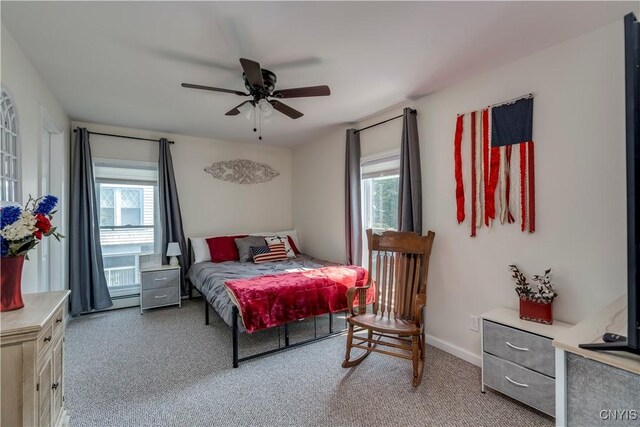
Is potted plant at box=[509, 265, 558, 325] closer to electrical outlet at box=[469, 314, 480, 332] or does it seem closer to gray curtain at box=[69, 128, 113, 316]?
electrical outlet at box=[469, 314, 480, 332]

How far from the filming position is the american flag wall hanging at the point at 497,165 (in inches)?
85.3

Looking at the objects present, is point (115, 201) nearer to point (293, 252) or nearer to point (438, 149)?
point (293, 252)

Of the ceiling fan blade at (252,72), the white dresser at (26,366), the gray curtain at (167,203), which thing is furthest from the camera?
the gray curtain at (167,203)

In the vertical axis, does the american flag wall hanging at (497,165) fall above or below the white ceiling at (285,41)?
below

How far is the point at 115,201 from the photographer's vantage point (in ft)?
13.4

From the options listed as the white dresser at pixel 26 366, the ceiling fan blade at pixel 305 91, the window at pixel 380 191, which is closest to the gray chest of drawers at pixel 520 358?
the window at pixel 380 191

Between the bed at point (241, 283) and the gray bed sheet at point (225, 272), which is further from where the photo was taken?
the gray bed sheet at point (225, 272)

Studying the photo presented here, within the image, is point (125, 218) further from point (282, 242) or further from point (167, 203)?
point (282, 242)

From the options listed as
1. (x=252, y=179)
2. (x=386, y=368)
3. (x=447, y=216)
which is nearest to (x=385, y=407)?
(x=386, y=368)

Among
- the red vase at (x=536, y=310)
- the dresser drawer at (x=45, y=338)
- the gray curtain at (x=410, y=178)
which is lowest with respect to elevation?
the red vase at (x=536, y=310)

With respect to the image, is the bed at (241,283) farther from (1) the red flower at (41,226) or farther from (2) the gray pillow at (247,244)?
(1) the red flower at (41,226)

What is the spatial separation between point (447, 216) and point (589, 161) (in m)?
1.07

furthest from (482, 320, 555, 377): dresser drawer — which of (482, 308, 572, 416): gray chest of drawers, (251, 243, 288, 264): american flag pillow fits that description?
(251, 243, 288, 264): american flag pillow

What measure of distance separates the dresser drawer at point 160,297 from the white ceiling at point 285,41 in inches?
94.4
